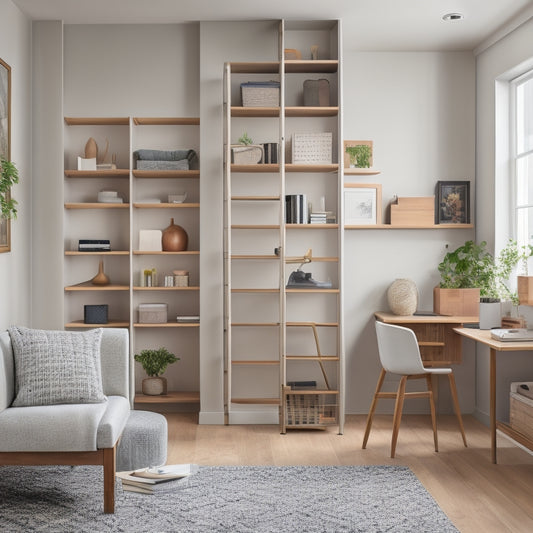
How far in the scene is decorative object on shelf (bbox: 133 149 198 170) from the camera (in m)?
5.54

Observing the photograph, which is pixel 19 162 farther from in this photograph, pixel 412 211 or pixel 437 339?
pixel 437 339

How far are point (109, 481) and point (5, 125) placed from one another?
2496 millimetres

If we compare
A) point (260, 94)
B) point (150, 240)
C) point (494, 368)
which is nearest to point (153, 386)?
point (150, 240)

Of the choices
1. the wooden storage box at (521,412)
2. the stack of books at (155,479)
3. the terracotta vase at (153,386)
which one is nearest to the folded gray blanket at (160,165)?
the terracotta vase at (153,386)

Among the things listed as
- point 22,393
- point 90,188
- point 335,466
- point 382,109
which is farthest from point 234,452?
point 382,109

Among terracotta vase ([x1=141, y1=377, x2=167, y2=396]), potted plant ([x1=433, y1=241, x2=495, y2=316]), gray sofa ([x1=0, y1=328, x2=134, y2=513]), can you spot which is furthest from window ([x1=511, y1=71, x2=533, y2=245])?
gray sofa ([x1=0, y1=328, x2=134, y2=513])

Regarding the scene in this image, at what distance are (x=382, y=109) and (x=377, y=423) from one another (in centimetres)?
249

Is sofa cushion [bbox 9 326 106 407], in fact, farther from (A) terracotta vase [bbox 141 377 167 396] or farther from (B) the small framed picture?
(B) the small framed picture

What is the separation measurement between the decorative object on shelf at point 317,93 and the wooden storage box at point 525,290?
6.35ft

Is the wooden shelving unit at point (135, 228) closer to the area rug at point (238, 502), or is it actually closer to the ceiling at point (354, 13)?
the ceiling at point (354, 13)

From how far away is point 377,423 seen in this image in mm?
5590

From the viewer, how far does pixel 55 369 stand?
3.94m

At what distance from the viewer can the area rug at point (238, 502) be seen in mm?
3451

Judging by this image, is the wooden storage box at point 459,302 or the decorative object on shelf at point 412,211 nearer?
the wooden storage box at point 459,302
